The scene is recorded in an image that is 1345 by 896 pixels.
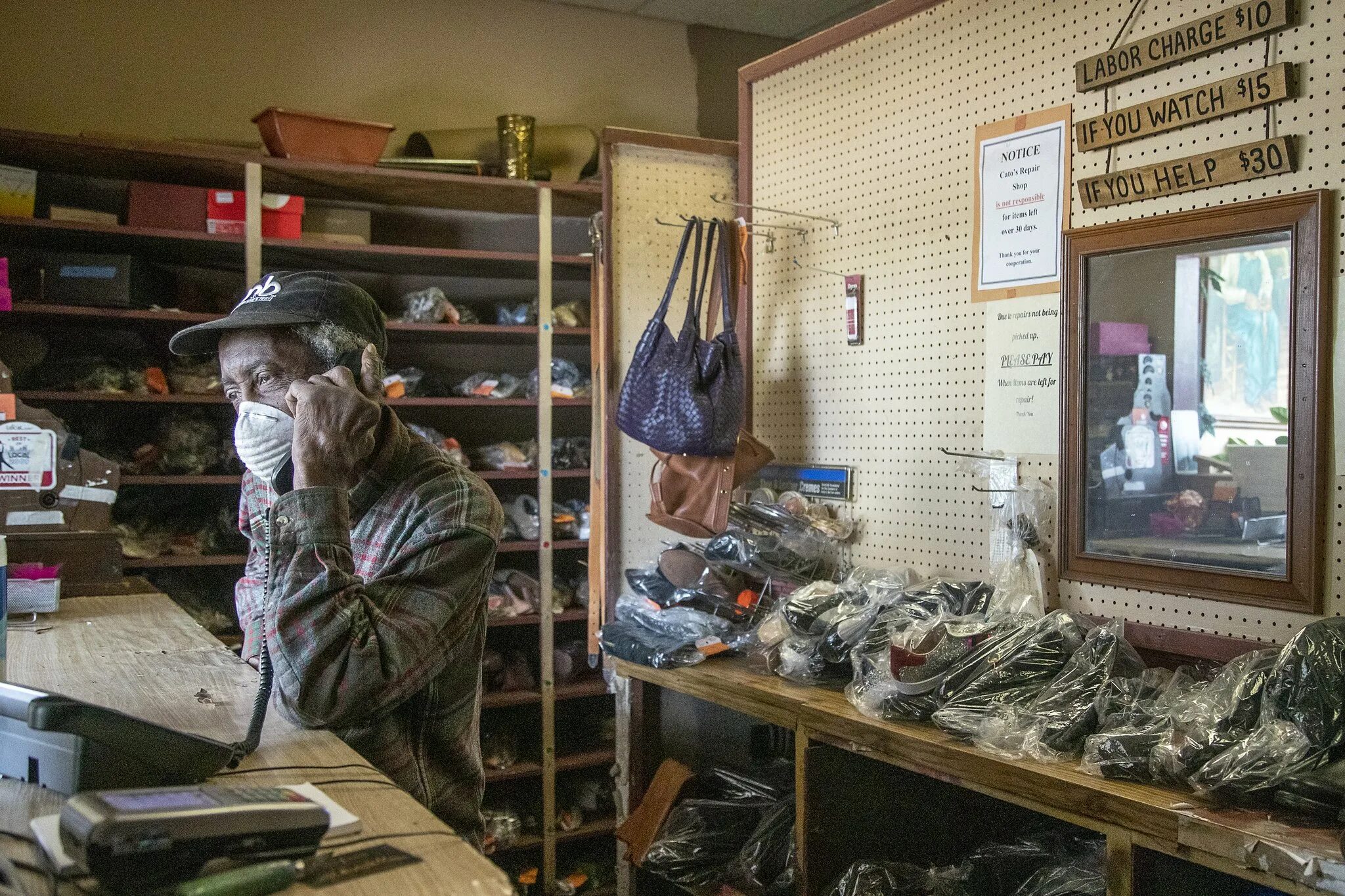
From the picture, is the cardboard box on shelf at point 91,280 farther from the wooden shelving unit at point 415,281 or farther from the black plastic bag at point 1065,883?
the black plastic bag at point 1065,883

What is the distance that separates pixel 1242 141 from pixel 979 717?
3.79 feet

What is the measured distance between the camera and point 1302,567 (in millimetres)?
1848

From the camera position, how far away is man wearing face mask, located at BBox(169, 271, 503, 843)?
4.46 ft

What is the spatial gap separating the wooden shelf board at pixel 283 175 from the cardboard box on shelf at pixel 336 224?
9 centimetres

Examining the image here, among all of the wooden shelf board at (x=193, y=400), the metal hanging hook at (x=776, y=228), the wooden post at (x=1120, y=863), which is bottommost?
the wooden post at (x=1120, y=863)

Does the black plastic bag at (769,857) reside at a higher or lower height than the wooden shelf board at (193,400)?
lower

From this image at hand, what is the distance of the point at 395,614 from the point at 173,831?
57 cm

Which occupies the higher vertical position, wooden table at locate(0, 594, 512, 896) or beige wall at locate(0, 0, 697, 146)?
beige wall at locate(0, 0, 697, 146)

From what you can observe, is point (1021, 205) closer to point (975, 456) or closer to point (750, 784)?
point (975, 456)

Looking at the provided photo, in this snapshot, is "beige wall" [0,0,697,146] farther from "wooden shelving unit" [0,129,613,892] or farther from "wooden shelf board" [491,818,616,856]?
"wooden shelf board" [491,818,616,856]

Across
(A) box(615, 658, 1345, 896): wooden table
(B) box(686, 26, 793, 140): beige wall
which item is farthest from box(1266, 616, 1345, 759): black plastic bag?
(B) box(686, 26, 793, 140): beige wall

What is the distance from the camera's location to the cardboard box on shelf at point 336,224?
375cm

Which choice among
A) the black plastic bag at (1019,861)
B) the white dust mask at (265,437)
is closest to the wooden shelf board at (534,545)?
the black plastic bag at (1019,861)

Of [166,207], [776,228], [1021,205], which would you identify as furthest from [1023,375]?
[166,207]
